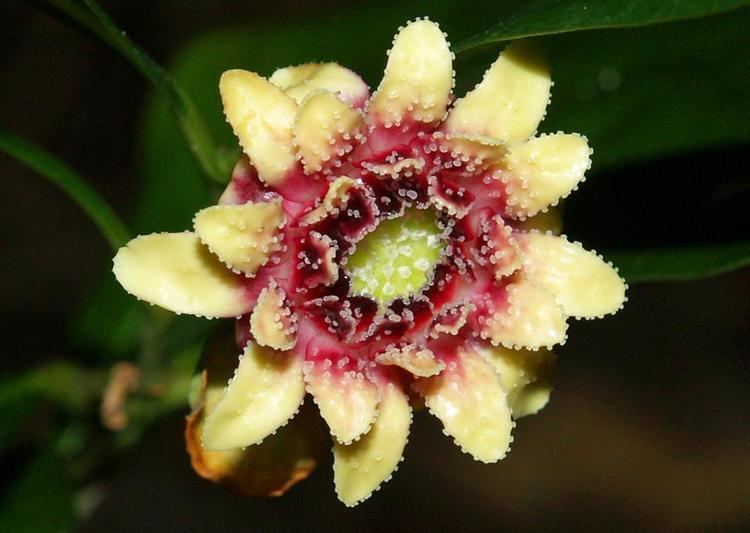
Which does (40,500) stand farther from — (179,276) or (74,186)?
(179,276)

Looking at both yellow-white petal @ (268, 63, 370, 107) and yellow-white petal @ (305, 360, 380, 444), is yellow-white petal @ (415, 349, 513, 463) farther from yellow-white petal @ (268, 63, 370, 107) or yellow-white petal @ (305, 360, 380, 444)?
yellow-white petal @ (268, 63, 370, 107)

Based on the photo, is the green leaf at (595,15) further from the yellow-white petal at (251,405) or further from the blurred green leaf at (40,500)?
the blurred green leaf at (40,500)

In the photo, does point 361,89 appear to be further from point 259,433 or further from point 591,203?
point 591,203

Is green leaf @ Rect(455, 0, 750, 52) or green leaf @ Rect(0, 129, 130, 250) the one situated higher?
green leaf @ Rect(455, 0, 750, 52)

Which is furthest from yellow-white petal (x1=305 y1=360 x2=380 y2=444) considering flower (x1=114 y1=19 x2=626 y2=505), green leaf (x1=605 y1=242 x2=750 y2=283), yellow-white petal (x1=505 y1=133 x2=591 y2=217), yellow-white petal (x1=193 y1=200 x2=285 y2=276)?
green leaf (x1=605 y1=242 x2=750 y2=283)

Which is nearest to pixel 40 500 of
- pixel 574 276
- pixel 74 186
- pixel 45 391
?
pixel 45 391

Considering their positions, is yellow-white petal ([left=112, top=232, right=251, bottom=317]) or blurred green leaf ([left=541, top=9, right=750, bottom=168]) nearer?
yellow-white petal ([left=112, top=232, right=251, bottom=317])

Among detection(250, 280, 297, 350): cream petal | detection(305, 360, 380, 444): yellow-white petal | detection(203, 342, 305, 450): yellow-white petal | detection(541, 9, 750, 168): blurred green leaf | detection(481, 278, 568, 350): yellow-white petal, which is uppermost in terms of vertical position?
detection(541, 9, 750, 168): blurred green leaf

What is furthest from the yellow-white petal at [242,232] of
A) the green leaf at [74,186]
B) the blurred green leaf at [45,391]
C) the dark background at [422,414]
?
the dark background at [422,414]
